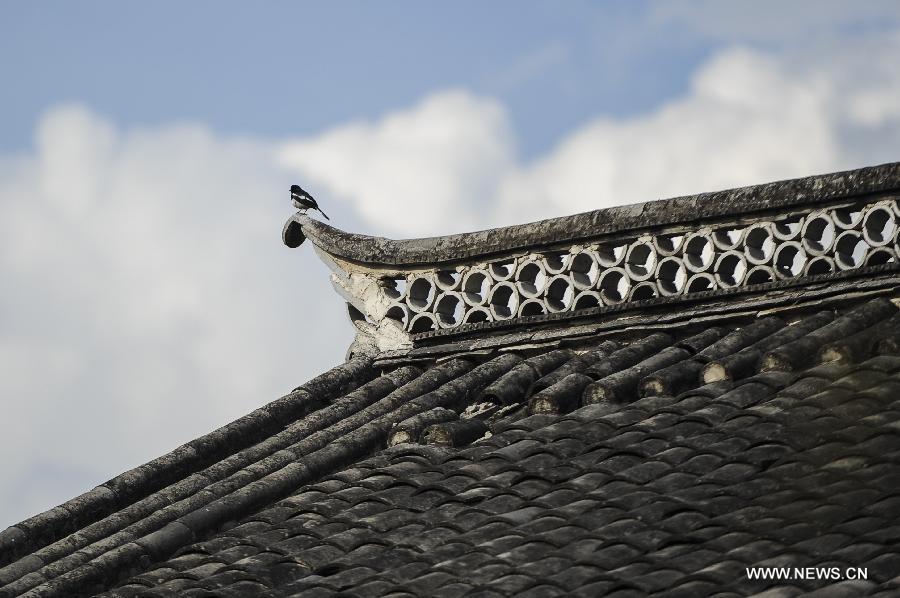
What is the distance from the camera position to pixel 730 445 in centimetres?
609

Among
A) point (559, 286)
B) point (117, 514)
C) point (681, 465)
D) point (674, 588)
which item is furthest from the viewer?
point (559, 286)

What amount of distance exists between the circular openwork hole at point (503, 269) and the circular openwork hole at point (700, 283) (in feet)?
4.00

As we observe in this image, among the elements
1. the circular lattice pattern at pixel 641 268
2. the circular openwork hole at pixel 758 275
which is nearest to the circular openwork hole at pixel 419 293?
the circular lattice pattern at pixel 641 268

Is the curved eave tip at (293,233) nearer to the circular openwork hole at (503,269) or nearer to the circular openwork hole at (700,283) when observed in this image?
the circular openwork hole at (503,269)

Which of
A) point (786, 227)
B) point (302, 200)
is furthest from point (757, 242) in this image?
point (302, 200)

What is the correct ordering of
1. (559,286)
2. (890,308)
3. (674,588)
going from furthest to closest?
(559,286)
(890,308)
(674,588)

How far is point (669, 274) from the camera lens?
8.10 m

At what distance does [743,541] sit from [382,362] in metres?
4.04

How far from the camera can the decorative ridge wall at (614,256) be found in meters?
7.52

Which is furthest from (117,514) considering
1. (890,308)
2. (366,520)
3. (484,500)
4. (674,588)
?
(890,308)

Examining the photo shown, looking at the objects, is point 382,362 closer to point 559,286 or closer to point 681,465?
point 559,286

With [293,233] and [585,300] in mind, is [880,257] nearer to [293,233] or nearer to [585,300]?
[585,300]

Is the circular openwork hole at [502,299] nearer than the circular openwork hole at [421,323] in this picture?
Yes

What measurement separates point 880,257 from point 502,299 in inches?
92.7
